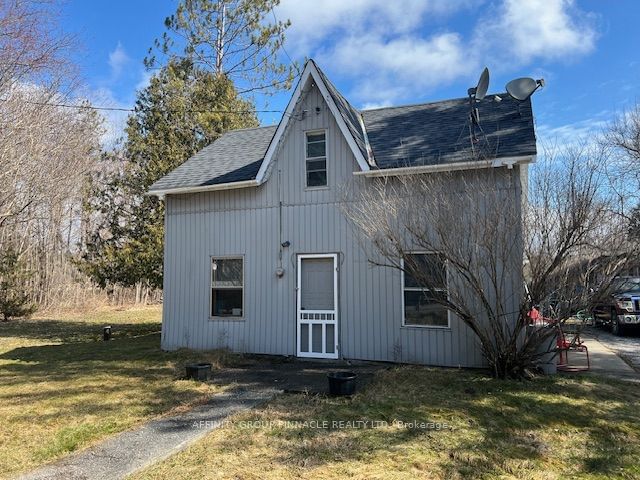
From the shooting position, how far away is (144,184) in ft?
48.9

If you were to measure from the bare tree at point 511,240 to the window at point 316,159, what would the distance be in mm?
2159

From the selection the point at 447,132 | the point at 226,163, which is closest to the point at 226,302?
the point at 226,163

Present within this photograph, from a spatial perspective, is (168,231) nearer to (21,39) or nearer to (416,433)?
(21,39)

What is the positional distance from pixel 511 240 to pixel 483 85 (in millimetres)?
4120

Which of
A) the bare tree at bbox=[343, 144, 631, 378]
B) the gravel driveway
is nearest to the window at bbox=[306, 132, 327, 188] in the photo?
the bare tree at bbox=[343, 144, 631, 378]

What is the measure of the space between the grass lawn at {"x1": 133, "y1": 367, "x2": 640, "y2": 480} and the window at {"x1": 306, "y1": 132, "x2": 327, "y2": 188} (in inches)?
177

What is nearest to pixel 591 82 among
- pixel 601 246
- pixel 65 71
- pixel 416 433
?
pixel 601 246

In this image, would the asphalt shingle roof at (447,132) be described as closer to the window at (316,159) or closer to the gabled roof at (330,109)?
the gabled roof at (330,109)

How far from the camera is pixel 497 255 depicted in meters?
6.96

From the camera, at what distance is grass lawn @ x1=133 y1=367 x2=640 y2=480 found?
4023mm

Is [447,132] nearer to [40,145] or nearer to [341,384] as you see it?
[341,384]

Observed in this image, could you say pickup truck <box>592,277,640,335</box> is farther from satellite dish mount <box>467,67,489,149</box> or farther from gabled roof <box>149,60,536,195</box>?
satellite dish mount <box>467,67,489,149</box>

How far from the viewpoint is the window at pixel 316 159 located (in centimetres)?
952

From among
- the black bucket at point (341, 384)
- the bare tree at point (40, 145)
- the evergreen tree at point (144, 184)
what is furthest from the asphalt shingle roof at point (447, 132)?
the evergreen tree at point (144, 184)
